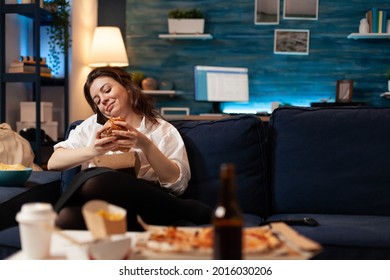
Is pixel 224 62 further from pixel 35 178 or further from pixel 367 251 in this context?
pixel 367 251

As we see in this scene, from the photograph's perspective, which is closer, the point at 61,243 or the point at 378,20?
the point at 61,243

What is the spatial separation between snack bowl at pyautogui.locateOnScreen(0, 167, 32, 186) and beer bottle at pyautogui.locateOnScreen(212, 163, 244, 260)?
4.29 ft

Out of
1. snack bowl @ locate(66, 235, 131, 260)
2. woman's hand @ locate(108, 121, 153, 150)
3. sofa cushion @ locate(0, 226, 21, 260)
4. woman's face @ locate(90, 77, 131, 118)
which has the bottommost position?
sofa cushion @ locate(0, 226, 21, 260)

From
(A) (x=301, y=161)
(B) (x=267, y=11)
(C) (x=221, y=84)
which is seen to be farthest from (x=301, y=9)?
(A) (x=301, y=161)

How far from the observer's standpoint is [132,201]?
1685 millimetres

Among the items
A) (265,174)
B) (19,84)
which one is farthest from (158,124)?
(19,84)

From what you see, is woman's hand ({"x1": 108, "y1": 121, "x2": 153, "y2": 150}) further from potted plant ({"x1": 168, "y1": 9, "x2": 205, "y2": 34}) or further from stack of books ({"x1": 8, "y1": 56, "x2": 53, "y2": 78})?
potted plant ({"x1": 168, "y1": 9, "x2": 205, "y2": 34})

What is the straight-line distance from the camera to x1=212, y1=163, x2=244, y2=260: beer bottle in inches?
34.4

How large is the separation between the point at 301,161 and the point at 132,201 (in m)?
0.80

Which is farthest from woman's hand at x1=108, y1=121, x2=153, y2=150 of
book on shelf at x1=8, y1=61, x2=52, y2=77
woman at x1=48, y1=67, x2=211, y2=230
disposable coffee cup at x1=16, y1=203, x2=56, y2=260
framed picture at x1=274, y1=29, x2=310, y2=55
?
framed picture at x1=274, y1=29, x2=310, y2=55

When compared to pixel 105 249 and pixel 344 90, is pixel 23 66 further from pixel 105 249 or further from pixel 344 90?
pixel 105 249

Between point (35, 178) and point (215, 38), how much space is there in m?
3.48
